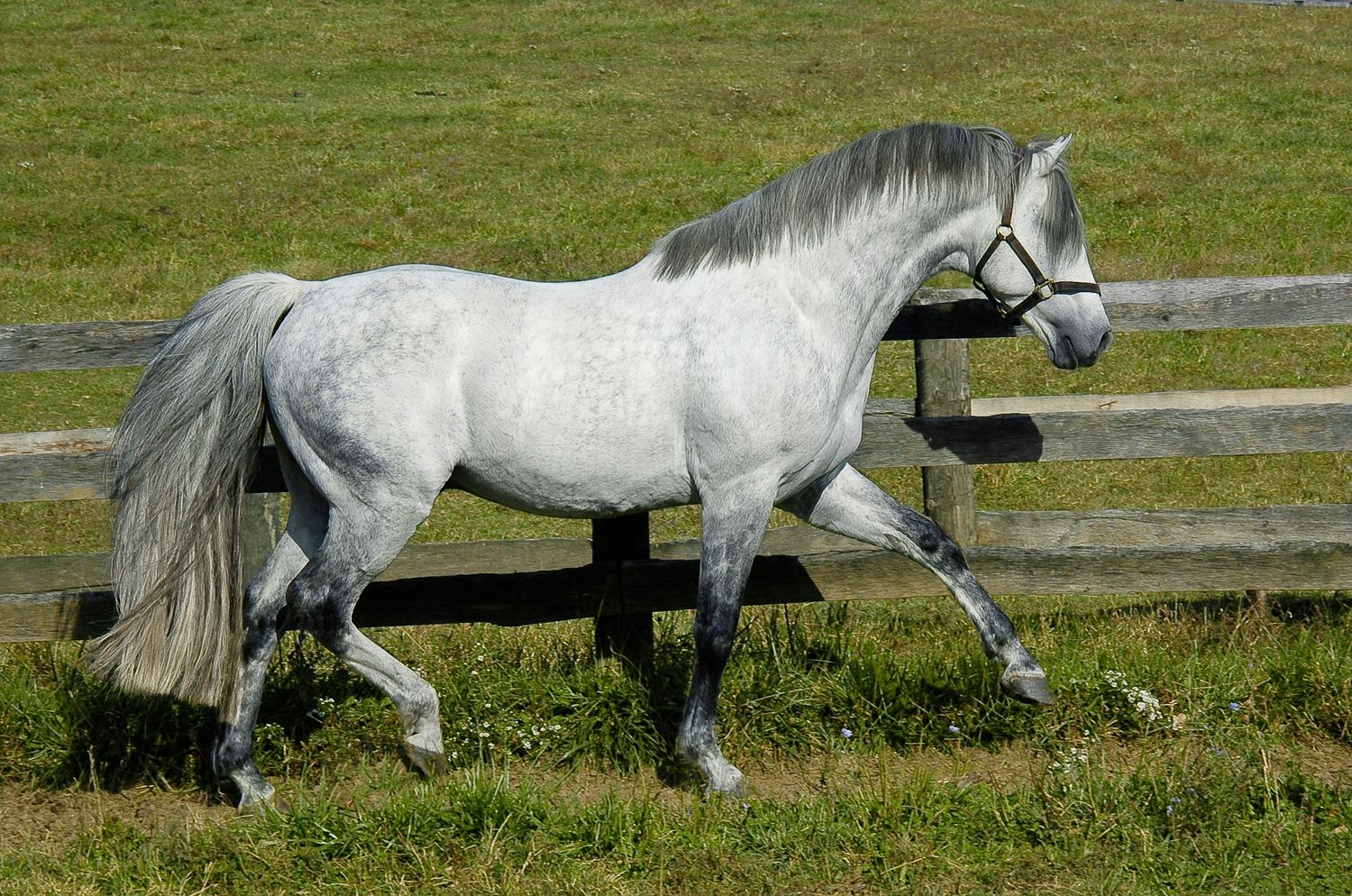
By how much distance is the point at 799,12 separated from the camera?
25.0m

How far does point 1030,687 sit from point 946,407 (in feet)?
5.91

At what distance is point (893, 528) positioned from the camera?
4703mm

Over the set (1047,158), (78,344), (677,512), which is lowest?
(677,512)

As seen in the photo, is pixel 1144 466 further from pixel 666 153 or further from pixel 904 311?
pixel 666 153

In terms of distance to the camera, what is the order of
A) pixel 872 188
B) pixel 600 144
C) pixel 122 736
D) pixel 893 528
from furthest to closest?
pixel 600 144, pixel 122 736, pixel 893 528, pixel 872 188

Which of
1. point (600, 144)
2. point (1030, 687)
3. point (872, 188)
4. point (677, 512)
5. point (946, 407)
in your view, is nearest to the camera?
point (872, 188)

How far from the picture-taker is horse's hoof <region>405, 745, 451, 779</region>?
14.7 feet

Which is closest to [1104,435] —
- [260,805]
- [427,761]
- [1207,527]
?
[1207,527]

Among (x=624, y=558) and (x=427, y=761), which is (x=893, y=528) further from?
(x=427, y=761)

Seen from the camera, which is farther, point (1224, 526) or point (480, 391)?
point (1224, 526)

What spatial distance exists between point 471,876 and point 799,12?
2330 cm

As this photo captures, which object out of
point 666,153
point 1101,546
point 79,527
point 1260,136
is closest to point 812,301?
point 1101,546

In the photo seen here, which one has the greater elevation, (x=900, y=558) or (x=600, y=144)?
(x=900, y=558)

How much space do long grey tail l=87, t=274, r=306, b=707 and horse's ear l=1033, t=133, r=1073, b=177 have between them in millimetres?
2521
